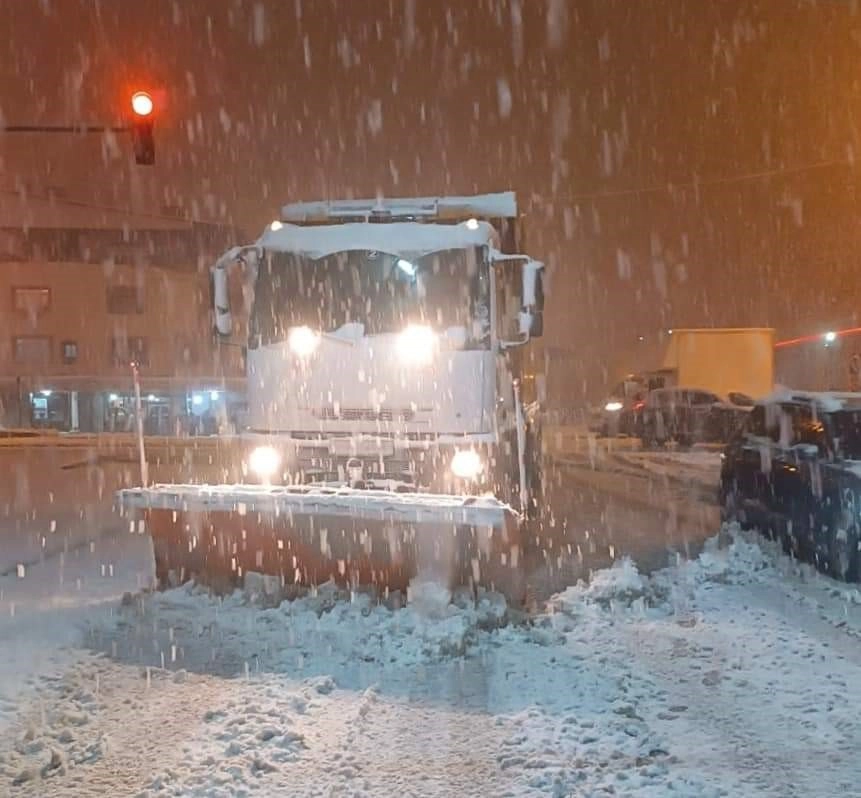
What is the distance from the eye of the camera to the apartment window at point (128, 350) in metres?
46.7

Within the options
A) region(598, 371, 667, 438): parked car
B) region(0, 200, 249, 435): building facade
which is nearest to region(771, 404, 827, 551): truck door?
region(598, 371, 667, 438): parked car

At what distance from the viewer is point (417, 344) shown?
9047mm

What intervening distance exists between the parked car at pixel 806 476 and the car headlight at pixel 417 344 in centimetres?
357

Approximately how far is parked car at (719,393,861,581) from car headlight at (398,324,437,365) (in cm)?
357

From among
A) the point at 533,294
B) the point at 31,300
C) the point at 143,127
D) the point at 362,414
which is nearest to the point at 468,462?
the point at 362,414

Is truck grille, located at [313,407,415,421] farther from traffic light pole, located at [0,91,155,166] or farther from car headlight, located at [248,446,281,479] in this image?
traffic light pole, located at [0,91,155,166]

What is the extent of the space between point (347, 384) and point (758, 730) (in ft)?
15.7

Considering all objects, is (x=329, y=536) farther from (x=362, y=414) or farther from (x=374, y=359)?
(x=374, y=359)

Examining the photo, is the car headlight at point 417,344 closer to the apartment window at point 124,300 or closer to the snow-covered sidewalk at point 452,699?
the snow-covered sidewalk at point 452,699

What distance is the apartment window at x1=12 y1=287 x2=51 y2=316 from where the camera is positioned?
4572 centimetres

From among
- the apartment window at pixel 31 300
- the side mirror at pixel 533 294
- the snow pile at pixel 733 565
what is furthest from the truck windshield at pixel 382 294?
the apartment window at pixel 31 300

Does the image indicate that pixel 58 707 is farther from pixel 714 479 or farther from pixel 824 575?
pixel 714 479

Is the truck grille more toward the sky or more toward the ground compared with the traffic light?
more toward the ground

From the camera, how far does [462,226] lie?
9.34 meters
